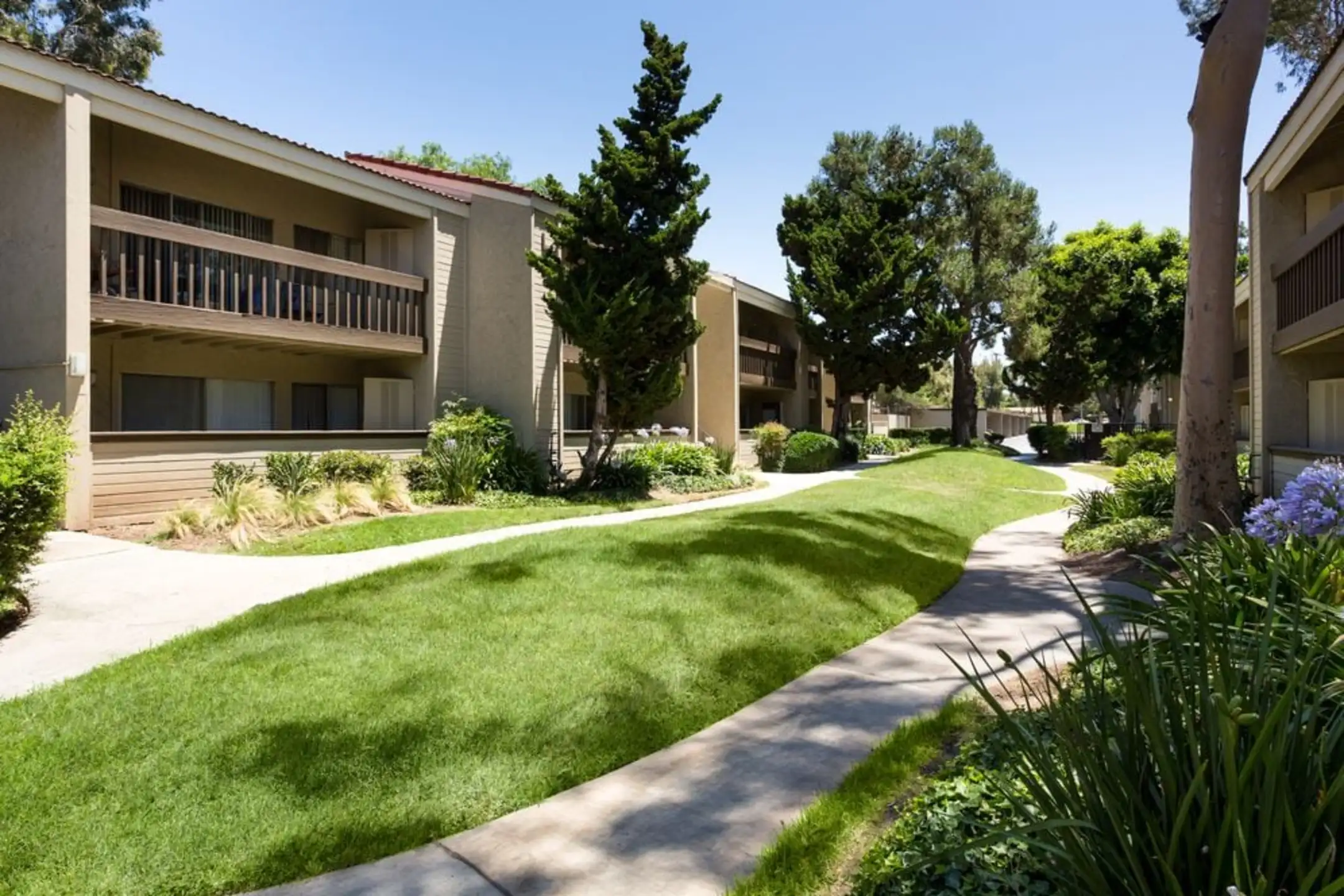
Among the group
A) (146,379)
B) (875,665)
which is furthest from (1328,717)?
(146,379)

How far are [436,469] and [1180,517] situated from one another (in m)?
11.8

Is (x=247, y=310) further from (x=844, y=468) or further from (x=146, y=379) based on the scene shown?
(x=844, y=468)

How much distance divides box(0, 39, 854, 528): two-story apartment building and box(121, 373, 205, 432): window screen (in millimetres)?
36

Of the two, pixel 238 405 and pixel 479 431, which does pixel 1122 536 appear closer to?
pixel 479 431

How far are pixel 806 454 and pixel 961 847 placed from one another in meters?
24.5

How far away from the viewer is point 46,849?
334 centimetres

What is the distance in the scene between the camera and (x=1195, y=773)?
200 centimetres

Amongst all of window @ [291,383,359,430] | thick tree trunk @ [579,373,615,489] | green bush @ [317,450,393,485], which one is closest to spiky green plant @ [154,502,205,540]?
green bush @ [317,450,393,485]

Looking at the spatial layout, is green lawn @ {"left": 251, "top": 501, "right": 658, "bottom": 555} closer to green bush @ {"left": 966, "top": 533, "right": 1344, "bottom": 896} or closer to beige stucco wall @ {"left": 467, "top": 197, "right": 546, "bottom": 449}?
beige stucco wall @ {"left": 467, "top": 197, "right": 546, "bottom": 449}

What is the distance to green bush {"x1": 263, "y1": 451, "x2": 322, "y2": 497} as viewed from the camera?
13.0 m

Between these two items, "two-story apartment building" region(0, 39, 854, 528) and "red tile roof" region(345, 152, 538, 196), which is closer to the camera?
"two-story apartment building" region(0, 39, 854, 528)

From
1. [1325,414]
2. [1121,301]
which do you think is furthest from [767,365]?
[1325,414]

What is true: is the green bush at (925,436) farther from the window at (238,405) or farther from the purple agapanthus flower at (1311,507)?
the purple agapanthus flower at (1311,507)

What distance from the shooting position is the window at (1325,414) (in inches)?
472
